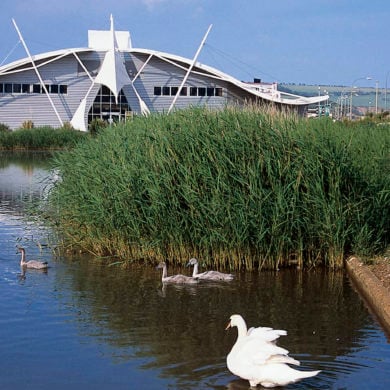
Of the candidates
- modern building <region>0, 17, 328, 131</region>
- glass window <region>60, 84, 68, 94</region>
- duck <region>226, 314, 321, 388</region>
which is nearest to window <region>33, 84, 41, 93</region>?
modern building <region>0, 17, 328, 131</region>

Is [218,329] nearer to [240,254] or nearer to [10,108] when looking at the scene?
[240,254]

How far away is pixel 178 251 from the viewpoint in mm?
13094

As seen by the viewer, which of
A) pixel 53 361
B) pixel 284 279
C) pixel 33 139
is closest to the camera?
pixel 53 361

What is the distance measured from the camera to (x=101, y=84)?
227 ft

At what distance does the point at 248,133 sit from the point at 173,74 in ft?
195

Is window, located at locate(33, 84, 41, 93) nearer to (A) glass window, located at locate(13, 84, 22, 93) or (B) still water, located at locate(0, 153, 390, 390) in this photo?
(A) glass window, located at locate(13, 84, 22, 93)

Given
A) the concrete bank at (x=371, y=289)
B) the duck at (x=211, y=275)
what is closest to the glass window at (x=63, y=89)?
the concrete bank at (x=371, y=289)

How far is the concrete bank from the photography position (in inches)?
389

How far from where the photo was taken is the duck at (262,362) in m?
7.02

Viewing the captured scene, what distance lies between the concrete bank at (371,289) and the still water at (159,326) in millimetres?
120

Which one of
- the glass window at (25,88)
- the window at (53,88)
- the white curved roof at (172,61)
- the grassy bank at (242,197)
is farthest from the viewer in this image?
the window at (53,88)

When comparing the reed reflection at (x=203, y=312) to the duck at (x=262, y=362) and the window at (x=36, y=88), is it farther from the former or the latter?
the window at (x=36, y=88)

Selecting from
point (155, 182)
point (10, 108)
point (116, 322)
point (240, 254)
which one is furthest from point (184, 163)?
point (10, 108)

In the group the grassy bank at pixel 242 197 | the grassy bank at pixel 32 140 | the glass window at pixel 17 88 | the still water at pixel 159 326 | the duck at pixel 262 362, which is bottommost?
the still water at pixel 159 326
